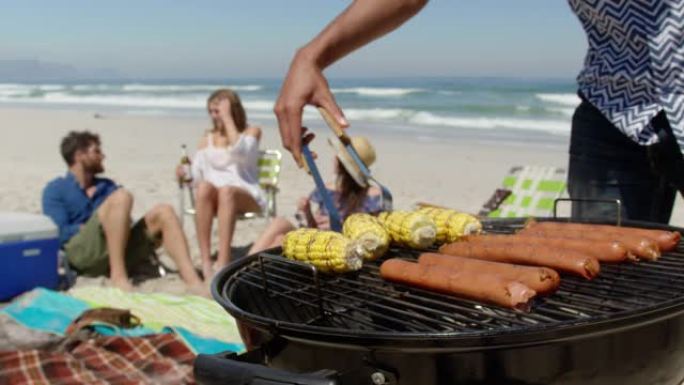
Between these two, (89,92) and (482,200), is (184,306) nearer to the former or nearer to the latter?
(482,200)

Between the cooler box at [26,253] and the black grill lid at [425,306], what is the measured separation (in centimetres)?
366

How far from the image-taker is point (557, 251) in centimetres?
191

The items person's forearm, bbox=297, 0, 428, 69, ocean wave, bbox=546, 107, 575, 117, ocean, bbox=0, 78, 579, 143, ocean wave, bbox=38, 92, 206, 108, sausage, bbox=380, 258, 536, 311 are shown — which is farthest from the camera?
ocean wave, bbox=38, 92, 206, 108

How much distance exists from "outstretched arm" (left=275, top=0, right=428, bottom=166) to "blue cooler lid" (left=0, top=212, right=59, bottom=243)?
151 inches

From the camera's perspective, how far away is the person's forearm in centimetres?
211

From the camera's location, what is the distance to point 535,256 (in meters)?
1.91

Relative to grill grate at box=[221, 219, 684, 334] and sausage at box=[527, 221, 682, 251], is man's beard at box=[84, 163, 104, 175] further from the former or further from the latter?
sausage at box=[527, 221, 682, 251]

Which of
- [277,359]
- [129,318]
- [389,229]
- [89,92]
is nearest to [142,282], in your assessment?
[129,318]

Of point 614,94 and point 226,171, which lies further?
point 226,171

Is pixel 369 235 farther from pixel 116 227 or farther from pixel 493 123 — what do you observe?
pixel 493 123

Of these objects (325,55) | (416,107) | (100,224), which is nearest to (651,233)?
(325,55)

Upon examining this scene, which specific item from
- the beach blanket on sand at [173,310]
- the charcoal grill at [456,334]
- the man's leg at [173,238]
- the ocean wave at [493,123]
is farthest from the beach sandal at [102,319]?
the ocean wave at [493,123]

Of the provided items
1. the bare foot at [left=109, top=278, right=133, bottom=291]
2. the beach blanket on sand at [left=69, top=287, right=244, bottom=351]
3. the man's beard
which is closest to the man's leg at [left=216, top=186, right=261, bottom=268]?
the bare foot at [left=109, top=278, right=133, bottom=291]

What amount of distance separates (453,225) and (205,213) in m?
4.65
